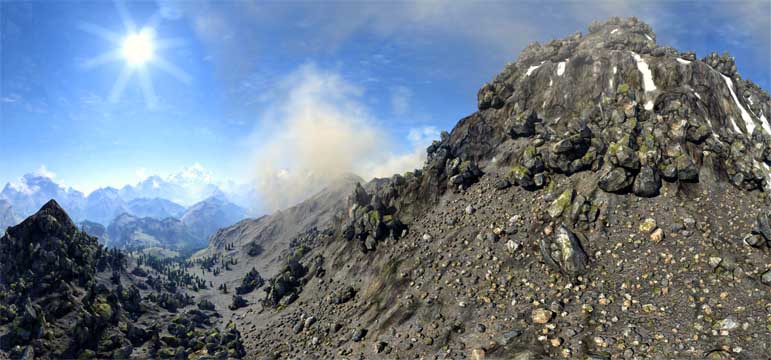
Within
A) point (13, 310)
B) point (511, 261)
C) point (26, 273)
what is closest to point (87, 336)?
point (13, 310)

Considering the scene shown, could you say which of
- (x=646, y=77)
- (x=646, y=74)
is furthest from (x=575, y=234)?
(x=646, y=74)

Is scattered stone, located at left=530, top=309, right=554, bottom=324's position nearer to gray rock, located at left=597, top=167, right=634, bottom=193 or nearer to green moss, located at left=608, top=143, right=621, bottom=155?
gray rock, located at left=597, top=167, right=634, bottom=193

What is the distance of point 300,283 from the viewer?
8344 cm

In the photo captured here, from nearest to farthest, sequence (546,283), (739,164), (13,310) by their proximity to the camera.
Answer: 1. (546,283)
2. (739,164)
3. (13,310)

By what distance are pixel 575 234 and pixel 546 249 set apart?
4.69m

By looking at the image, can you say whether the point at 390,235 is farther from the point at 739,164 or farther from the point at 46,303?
the point at 46,303

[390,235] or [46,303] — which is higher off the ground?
[46,303]

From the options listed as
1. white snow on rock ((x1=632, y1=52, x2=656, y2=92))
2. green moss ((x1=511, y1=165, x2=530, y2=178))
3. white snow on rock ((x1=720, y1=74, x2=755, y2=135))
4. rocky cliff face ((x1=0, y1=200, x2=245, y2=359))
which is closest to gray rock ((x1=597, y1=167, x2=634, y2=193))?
green moss ((x1=511, y1=165, x2=530, y2=178))

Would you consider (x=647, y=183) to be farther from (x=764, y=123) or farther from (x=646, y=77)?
(x=764, y=123)

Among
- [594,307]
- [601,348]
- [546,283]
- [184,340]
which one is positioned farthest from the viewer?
[184,340]

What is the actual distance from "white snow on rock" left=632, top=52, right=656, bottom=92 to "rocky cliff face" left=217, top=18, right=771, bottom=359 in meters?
0.27

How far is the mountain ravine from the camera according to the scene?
33344mm

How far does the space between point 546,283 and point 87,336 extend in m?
85.9

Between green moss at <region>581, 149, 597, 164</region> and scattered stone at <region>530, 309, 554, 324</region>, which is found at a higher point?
green moss at <region>581, 149, 597, 164</region>
